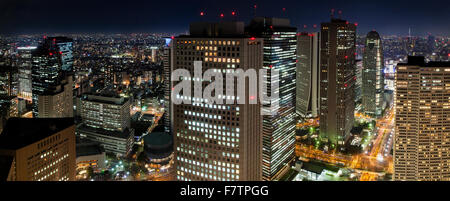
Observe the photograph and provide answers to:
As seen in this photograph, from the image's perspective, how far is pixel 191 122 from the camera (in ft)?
24.0

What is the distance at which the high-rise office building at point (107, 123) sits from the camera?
47.3 feet

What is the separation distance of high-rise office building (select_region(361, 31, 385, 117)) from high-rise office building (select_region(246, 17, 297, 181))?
25.4 ft

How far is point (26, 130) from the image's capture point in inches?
257

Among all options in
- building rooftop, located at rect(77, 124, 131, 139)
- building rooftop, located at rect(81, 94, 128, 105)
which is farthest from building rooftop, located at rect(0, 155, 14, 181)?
building rooftop, located at rect(81, 94, 128, 105)

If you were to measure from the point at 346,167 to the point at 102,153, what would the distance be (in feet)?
26.9

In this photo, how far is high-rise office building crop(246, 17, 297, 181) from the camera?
11.8 m

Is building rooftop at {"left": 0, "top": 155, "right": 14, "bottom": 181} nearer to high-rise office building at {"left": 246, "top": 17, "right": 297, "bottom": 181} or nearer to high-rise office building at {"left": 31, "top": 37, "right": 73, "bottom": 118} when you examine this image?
high-rise office building at {"left": 246, "top": 17, "right": 297, "bottom": 181}

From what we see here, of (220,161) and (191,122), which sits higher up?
(191,122)

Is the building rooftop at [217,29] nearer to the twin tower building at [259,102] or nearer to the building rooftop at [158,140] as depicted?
the twin tower building at [259,102]

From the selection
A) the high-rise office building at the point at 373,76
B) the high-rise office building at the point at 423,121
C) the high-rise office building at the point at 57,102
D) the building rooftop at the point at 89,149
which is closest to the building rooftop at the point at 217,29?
the high-rise office building at the point at 423,121

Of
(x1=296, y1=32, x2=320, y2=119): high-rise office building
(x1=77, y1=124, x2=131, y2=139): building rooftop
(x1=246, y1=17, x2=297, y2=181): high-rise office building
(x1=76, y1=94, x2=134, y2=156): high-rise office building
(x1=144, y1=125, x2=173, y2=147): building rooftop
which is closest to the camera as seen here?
(x1=246, y1=17, x2=297, y2=181): high-rise office building

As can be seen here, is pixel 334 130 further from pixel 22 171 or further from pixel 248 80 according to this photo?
pixel 22 171

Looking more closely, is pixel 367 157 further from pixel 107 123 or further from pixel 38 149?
pixel 38 149
